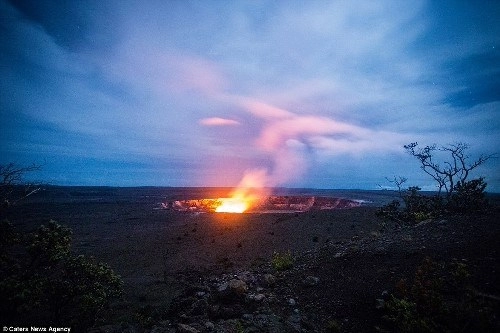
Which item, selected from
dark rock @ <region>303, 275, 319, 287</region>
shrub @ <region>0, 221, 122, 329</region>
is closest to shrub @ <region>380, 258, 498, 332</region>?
dark rock @ <region>303, 275, 319, 287</region>

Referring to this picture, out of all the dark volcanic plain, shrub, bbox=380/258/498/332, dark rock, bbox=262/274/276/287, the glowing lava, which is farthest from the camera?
the glowing lava

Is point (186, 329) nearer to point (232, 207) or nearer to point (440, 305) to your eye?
point (440, 305)

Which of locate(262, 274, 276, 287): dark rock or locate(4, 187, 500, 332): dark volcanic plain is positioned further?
locate(262, 274, 276, 287): dark rock

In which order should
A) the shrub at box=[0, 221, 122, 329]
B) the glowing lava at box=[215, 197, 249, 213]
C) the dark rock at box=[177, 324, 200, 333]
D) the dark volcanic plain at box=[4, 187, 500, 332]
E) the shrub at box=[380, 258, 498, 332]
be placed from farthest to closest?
1. the glowing lava at box=[215, 197, 249, 213]
2. the dark volcanic plain at box=[4, 187, 500, 332]
3. the dark rock at box=[177, 324, 200, 333]
4. the shrub at box=[0, 221, 122, 329]
5. the shrub at box=[380, 258, 498, 332]

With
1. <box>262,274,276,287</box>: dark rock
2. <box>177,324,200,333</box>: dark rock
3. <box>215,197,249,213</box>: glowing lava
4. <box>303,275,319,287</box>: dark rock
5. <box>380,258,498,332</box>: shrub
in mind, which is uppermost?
<box>380,258,498,332</box>: shrub

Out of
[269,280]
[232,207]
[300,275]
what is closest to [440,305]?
[300,275]

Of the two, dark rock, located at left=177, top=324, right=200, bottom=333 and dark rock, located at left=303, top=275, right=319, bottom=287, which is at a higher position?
dark rock, located at left=303, top=275, right=319, bottom=287

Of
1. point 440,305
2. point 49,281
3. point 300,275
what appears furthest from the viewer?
point 300,275

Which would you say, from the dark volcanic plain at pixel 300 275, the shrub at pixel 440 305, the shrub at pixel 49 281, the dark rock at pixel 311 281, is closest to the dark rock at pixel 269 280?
the dark volcanic plain at pixel 300 275

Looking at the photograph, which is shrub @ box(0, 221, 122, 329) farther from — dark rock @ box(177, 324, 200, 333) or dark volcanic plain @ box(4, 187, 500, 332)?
dark rock @ box(177, 324, 200, 333)

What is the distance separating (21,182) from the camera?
980cm

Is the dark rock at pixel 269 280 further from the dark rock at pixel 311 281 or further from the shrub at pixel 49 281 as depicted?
the shrub at pixel 49 281

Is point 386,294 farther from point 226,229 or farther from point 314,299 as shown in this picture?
point 226,229

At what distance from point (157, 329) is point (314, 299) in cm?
596
